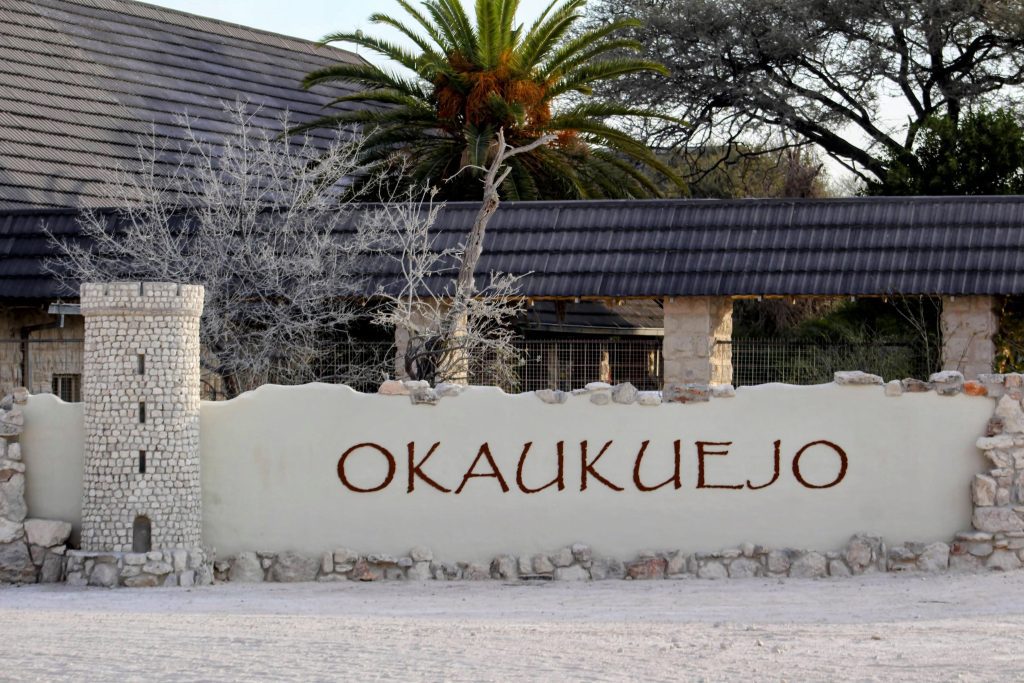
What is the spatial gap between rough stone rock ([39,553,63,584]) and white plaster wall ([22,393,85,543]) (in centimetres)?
24

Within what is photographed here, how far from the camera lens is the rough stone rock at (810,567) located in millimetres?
14195

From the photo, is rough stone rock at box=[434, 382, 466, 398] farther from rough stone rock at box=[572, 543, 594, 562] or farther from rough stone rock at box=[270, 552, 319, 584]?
rough stone rock at box=[270, 552, 319, 584]

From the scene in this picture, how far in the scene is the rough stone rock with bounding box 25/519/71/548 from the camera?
14227 millimetres

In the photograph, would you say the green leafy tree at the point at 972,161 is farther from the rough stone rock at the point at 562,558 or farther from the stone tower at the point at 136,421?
the stone tower at the point at 136,421

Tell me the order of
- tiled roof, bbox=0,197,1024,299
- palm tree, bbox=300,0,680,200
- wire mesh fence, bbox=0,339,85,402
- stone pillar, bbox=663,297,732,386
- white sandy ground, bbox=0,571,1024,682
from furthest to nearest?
palm tree, bbox=300,0,680,200 → wire mesh fence, bbox=0,339,85,402 → stone pillar, bbox=663,297,732,386 → tiled roof, bbox=0,197,1024,299 → white sandy ground, bbox=0,571,1024,682

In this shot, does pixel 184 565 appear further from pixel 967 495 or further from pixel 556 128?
pixel 556 128

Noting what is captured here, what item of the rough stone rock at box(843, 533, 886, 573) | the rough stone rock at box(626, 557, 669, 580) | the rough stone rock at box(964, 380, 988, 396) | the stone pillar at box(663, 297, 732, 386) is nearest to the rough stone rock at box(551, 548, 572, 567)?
the rough stone rock at box(626, 557, 669, 580)

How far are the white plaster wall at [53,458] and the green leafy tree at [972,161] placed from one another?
16.4 metres

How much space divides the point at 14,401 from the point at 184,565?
221cm

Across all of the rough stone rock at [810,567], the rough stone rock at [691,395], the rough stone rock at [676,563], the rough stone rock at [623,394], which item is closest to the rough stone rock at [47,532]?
the rough stone rock at [623,394]

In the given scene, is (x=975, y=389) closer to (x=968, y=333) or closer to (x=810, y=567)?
(x=810, y=567)

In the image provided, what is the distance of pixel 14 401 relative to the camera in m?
14.6

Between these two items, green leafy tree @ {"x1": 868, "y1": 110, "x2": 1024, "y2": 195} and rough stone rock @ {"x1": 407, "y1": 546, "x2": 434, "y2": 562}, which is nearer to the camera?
rough stone rock @ {"x1": 407, "y1": 546, "x2": 434, "y2": 562}

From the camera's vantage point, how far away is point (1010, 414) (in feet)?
46.5
